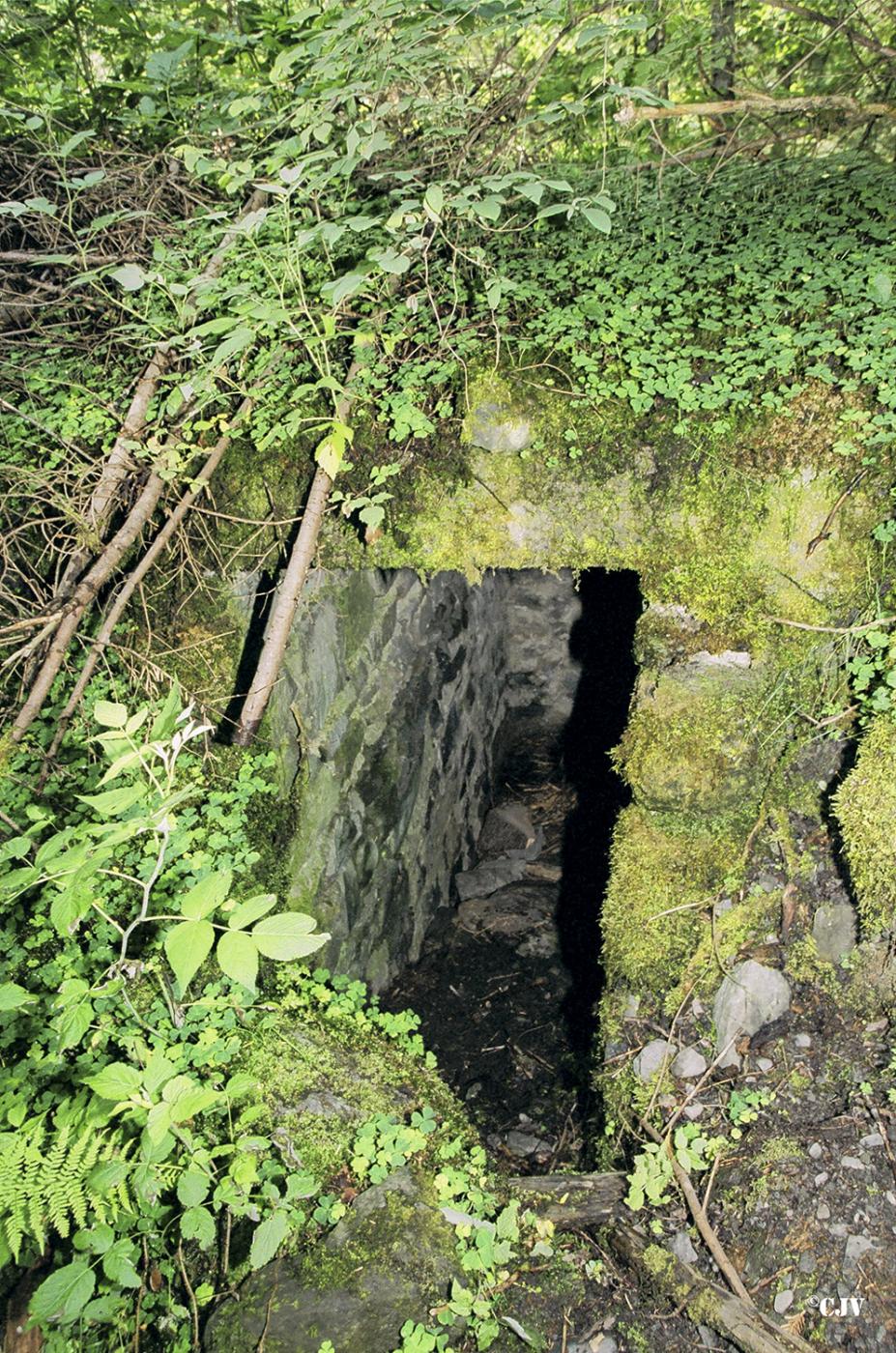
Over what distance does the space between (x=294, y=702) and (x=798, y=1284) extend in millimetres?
2395

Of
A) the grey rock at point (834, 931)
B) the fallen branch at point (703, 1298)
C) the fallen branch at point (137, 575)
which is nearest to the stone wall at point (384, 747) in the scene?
the fallen branch at point (137, 575)

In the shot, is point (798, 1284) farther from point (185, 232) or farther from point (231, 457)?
point (185, 232)

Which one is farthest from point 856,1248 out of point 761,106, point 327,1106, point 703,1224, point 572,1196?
point 761,106

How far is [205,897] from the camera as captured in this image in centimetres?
147

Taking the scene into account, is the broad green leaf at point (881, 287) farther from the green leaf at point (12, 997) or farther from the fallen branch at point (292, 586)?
the green leaf at point (12, 997)

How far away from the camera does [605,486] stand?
2711 millimetres

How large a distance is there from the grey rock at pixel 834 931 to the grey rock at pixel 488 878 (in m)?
2.84

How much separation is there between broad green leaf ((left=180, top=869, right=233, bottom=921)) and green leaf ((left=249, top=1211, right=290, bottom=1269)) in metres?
1.06

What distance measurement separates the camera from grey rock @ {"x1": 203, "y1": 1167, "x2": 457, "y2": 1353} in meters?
1.89

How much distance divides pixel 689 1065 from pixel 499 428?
87.9 inches

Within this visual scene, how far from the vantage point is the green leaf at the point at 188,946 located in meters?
1.34

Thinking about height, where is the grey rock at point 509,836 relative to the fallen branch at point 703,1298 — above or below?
above

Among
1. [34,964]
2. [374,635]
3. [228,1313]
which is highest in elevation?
[374,635]

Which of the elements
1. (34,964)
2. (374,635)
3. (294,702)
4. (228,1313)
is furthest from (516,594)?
(228,1313)
